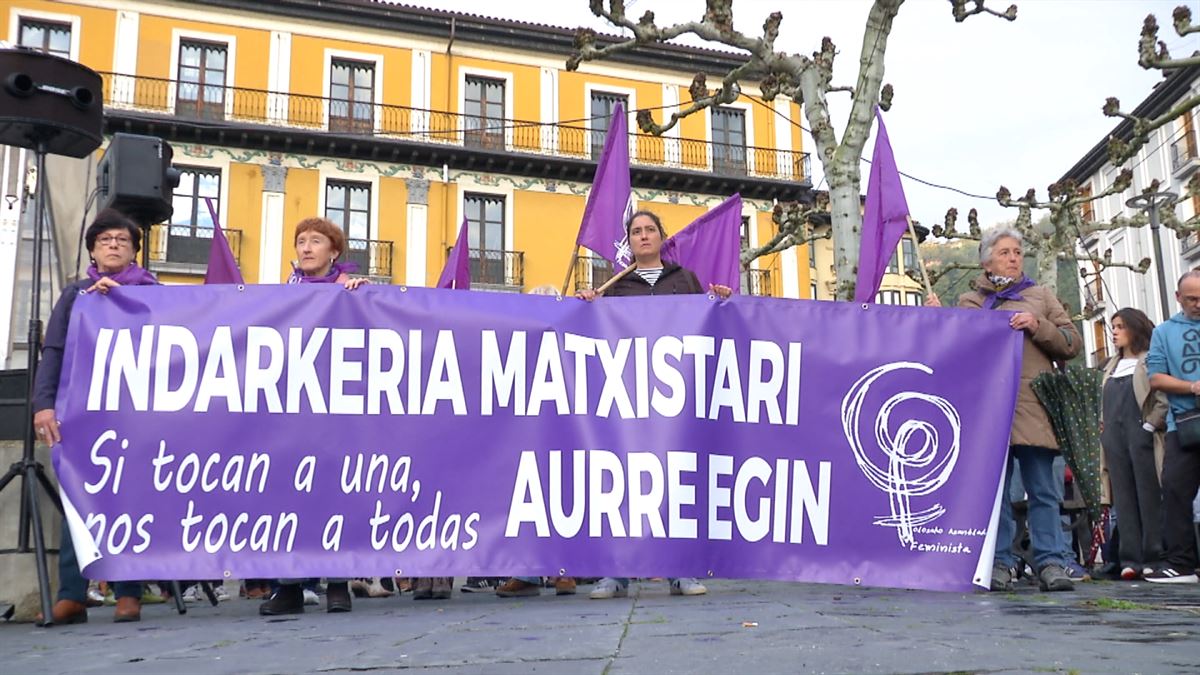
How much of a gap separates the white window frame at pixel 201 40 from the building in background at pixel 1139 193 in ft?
75.1

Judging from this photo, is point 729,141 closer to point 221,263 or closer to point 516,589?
point 221,263

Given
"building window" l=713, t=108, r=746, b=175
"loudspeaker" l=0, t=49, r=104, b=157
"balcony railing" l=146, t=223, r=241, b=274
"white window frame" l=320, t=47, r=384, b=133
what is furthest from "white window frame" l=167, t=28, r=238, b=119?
"loudspeaker" l=0, t=49, r=104, b=157

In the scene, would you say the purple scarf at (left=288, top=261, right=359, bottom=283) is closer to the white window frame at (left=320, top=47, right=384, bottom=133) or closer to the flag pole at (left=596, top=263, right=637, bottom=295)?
the flag pole at (left=596, top=263, right=637, bottom=295)

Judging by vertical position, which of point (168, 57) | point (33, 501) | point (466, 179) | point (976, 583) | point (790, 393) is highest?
point (168, 57)

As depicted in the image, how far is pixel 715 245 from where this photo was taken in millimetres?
6973

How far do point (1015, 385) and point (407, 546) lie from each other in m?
2.63

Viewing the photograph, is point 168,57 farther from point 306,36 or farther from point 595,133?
point 595,133

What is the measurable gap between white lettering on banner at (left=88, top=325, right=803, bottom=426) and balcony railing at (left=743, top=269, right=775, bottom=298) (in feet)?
72.0

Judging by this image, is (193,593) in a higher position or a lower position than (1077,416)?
lower

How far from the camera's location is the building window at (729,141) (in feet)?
87.2

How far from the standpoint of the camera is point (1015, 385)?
4.40m

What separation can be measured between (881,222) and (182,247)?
65.8 feet

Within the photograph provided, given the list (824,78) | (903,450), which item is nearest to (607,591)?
(903,450)

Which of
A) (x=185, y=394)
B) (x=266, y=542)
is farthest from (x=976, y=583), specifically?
(x=185, y=394)
